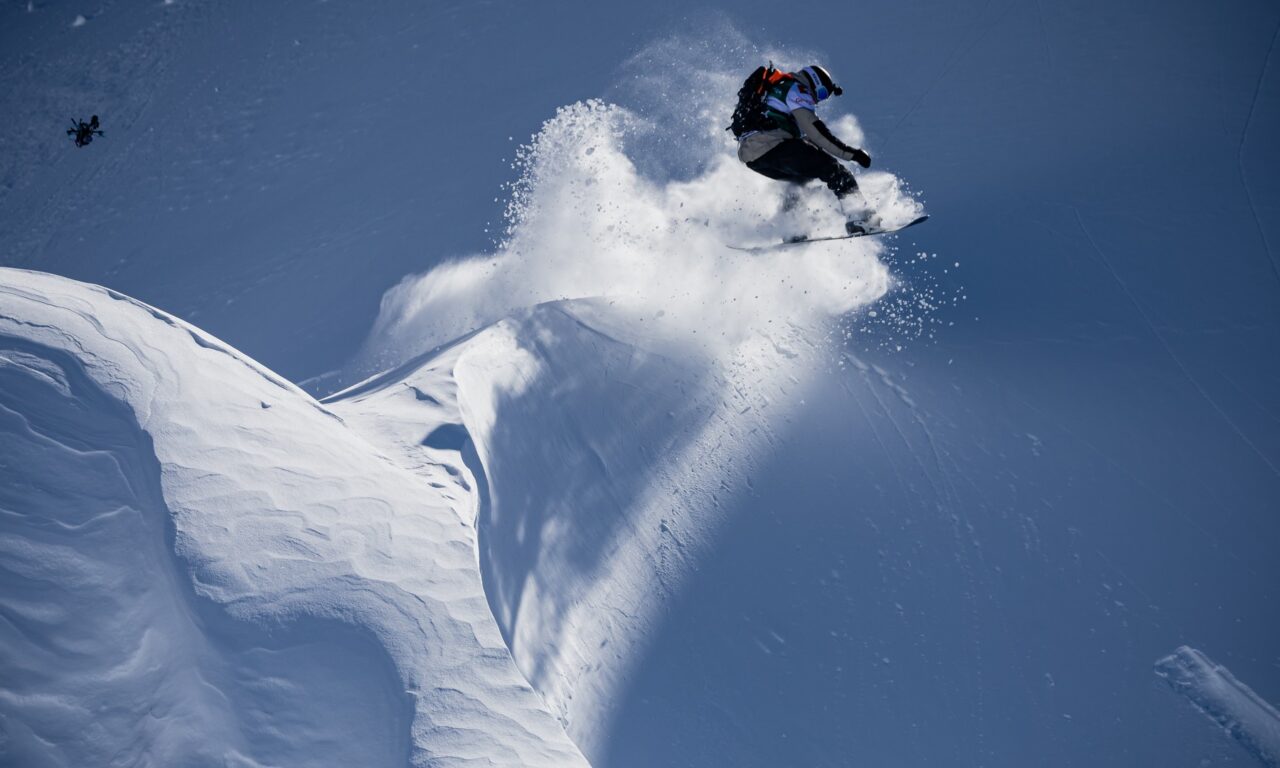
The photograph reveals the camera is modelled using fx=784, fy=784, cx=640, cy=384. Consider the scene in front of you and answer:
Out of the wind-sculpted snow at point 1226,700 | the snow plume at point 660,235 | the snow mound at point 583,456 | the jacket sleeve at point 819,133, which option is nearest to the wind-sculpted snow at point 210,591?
the snow mound at point 583,456

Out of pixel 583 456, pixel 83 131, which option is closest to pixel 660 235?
pixel 583 456

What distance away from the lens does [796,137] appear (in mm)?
6156

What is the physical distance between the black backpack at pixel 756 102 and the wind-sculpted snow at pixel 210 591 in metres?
3.73

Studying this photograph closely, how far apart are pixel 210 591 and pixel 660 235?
4908 mm

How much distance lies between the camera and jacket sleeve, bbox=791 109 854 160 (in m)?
5.86

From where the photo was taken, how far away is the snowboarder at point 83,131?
938 centimetres

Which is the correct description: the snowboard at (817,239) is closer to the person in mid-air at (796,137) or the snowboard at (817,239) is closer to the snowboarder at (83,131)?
the person in mid-air at (796,137)

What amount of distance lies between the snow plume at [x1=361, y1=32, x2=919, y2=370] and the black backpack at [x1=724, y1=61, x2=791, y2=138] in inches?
40.7

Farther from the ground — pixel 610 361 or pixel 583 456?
pixel 610 361

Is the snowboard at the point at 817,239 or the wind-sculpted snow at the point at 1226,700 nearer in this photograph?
the wind-sculpted snow at the point at 1226,700

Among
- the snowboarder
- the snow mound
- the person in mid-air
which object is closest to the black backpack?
the person in mid-air

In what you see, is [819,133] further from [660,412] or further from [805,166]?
[660,412]

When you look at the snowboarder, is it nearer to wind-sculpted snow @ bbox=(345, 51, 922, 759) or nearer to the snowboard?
wind-sculpted snow @ bbox=(345, 51, 922, 759)

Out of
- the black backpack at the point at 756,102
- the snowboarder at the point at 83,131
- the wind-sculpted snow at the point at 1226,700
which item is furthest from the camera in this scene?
the snowboarder at the point at 83,131
